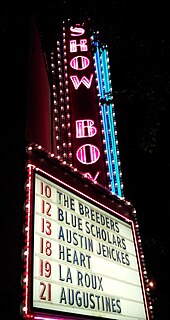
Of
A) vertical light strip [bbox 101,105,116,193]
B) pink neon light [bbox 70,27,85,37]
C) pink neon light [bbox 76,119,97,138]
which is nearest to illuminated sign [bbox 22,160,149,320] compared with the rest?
vertical light strip [bbox 101,105,116,193]

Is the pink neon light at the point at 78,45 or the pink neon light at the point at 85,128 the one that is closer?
the pink neon light at the point at 85,128

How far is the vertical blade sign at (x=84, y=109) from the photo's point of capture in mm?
7145

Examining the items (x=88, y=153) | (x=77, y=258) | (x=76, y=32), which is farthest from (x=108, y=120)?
(x=77, y=258)

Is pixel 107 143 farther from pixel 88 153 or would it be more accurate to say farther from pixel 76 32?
pixel 76 32

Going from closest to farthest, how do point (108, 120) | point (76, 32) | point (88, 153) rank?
1. point (88, 153)
2. point (108, 120)
3. point (76, 32)

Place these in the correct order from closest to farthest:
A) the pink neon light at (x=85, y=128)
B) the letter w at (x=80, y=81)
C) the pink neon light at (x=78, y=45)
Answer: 1. the pink neon light at (x=85, y=128)
2. the letter w at (x=80, y=81)
3. the pink neon light at (x=78, y=45)

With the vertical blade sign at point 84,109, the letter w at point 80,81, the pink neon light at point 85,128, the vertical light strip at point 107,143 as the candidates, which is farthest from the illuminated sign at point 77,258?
the letter w at point 80,81

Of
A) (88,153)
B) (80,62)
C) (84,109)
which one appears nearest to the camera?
(88,153)

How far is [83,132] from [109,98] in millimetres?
1355

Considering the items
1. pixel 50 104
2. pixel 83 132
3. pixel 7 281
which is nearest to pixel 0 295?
pixel 7 281

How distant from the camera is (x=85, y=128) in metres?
7.59

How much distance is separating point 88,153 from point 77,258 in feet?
10.1

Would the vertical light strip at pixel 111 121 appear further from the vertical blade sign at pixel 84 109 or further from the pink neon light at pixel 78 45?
the pink neon light at pixel 78 45

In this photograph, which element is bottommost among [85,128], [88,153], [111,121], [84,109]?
[88,153]
